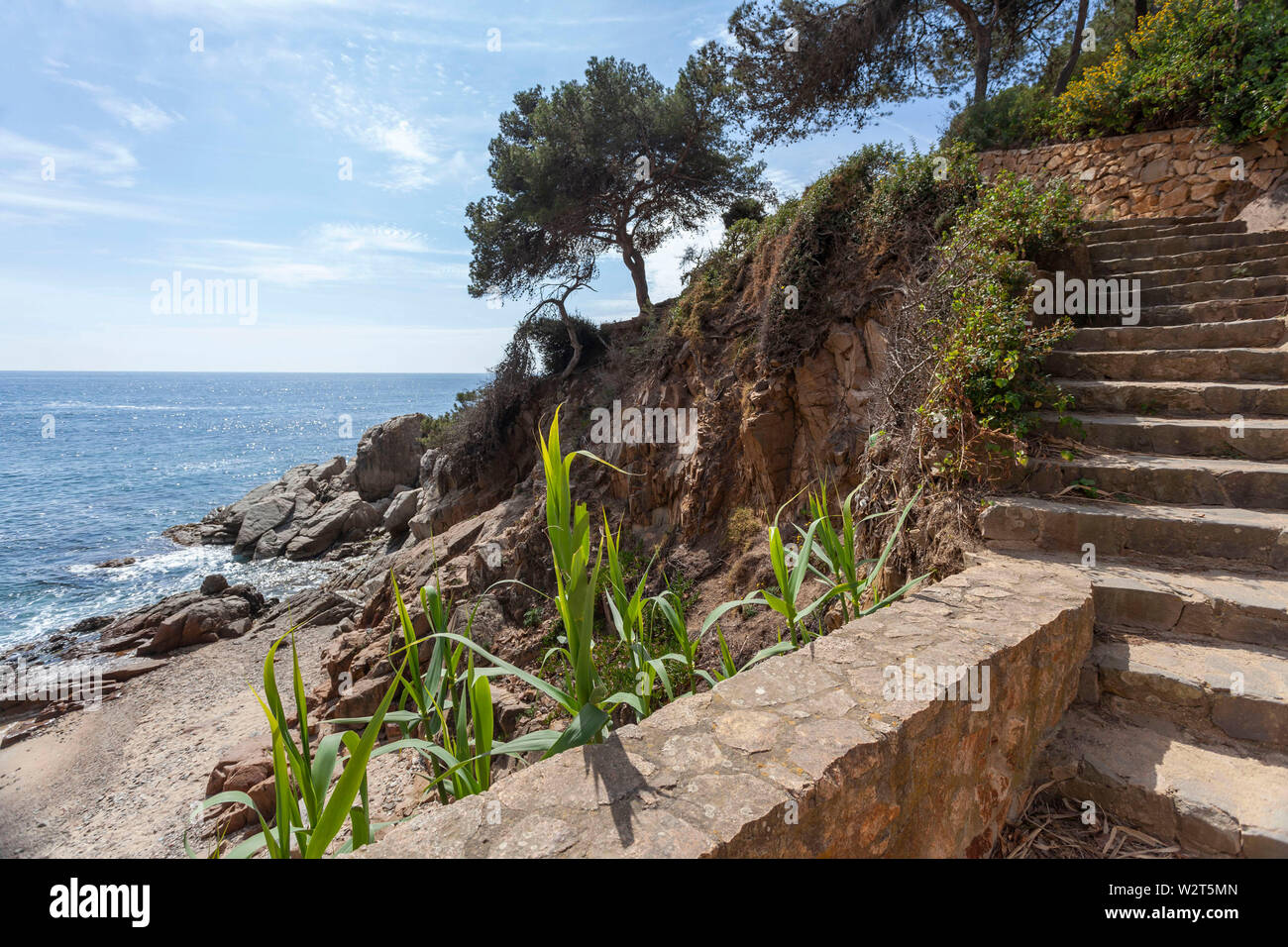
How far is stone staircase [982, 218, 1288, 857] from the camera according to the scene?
202 cm

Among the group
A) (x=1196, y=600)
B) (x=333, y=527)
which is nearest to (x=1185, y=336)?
(x=1196, y=600)

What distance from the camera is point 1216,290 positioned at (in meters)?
4.84

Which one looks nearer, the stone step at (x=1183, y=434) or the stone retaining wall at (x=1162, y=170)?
the stone step at (x=1183, y=434)

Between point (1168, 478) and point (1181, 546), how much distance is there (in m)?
0.48

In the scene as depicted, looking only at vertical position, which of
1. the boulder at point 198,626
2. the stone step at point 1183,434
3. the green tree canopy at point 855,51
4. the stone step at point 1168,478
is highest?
the green tree canopy at point 855,51

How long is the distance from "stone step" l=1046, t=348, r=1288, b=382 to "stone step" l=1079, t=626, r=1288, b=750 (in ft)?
7.82

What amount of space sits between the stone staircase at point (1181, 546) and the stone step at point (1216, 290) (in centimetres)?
1

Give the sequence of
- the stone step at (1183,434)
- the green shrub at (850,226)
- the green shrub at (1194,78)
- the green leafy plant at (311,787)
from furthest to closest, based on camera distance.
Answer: the green shrub at (1194,78)
the green shrub at (850,226)
the stone step at (1183,434)
the green leafy plant at (311,787)

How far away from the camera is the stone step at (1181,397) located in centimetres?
355

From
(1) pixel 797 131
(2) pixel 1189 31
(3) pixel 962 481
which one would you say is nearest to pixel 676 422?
(3) pixel 962 481

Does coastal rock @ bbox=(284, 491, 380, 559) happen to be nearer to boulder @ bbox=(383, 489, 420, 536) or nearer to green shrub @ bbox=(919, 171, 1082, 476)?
boulder @ bbox=(383, 489, 420, 536)

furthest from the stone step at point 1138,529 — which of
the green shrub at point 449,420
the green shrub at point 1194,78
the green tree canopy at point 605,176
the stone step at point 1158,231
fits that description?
the green shrub at point 449,420

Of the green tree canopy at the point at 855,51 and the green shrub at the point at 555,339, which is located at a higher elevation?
the green tree canopy at the point at 855,51

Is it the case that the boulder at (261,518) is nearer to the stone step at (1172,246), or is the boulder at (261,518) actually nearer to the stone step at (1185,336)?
the stone step at (1185,336)
